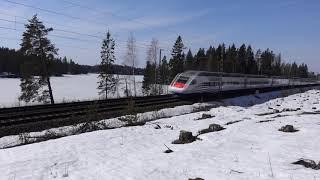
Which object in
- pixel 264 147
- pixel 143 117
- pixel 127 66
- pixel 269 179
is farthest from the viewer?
pixel 127 66

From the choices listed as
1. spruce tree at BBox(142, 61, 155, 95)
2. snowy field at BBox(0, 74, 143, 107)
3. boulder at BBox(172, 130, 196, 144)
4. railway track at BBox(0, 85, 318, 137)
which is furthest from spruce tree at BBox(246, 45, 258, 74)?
boulder at BBox(172, 130, 196, 144)

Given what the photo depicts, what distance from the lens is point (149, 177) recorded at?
998 centimetres

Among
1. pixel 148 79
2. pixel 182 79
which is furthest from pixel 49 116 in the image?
pixel 148 79

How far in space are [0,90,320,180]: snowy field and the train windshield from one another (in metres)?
19.7

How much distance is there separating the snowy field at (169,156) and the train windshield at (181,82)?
19721 millimetres

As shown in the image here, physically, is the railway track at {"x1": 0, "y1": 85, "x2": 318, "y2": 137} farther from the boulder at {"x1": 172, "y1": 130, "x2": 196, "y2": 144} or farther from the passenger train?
the boulder at {"x1": 172, "y1": 130, "x2": 196, "y2": 144}

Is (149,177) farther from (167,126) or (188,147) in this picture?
(167,126)

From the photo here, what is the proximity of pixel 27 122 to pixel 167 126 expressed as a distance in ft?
24.6

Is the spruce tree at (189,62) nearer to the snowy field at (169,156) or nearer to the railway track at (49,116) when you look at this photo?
the railway track at (49,116)

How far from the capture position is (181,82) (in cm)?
3722

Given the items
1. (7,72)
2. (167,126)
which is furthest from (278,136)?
(7,72)

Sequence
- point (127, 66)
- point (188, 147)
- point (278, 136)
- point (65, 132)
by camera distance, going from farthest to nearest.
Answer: point (127, 66) → point (65, 132) → point (278, 136) → point (188, 147)

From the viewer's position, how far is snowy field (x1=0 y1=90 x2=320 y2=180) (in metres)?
10.0

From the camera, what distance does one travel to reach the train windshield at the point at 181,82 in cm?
3685
